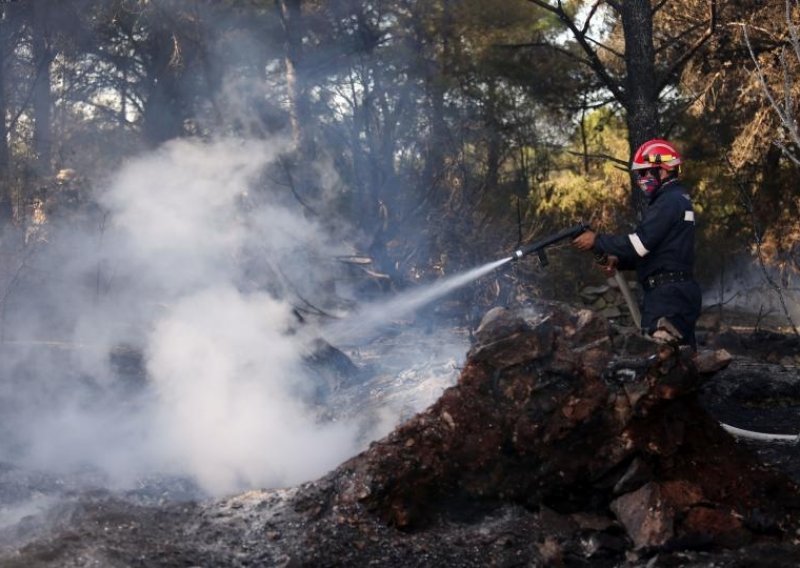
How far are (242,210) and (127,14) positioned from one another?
934 centimetres

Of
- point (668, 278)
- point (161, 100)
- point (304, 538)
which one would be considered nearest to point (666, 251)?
point (668, 278)

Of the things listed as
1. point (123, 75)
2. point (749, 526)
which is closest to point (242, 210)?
point (749, 526)

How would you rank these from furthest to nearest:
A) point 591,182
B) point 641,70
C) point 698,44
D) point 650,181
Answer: point 591,182 < point 641,70 < point 698,44 < point 650,181

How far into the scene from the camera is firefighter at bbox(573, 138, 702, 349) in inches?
212

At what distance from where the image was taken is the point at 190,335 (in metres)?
7.11

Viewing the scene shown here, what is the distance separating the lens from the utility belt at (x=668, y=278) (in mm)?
5441

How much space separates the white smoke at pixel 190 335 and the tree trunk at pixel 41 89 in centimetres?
414

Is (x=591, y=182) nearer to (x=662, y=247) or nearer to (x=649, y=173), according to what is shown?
(x=649, y=173)

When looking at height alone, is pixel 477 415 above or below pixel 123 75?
below

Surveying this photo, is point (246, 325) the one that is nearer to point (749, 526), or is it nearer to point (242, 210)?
point (242, 210)

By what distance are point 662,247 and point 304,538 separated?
2.96 m

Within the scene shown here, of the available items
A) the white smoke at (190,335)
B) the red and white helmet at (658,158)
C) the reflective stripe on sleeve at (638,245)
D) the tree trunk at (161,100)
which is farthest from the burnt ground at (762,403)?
the tree trunk at (161,100)

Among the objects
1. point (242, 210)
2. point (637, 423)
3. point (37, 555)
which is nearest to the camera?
point (37, 555)

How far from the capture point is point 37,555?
406 cm
